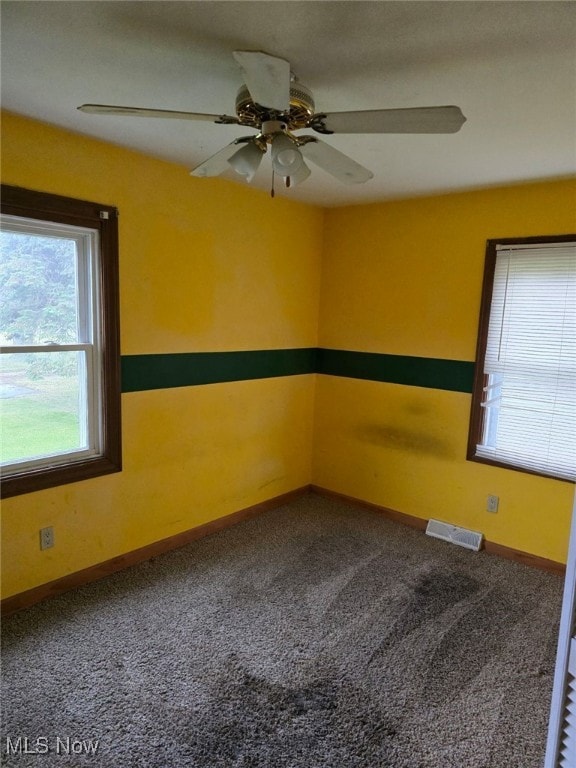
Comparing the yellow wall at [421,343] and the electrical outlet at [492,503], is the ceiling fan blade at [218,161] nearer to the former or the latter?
the yellow wall at [421,343]

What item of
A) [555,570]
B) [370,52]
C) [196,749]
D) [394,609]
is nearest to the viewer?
[370,52]

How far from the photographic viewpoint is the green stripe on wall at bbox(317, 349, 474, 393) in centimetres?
332

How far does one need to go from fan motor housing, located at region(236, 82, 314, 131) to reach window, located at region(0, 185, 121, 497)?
1254mm

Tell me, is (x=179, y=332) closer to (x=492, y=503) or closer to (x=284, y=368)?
(x=284, y=368)

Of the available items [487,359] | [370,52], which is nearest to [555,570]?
[487,359]

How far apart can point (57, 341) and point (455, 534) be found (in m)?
2.93

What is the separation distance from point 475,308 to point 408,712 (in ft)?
7.99

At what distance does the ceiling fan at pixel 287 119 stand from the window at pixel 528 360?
1.64 m

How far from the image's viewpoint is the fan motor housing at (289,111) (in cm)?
154

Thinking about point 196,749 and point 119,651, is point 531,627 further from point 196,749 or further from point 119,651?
point 119,651

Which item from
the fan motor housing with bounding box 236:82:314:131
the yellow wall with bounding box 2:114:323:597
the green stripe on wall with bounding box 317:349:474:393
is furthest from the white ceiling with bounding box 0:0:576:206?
the green stripe on wall with bounding box 317:349:474:393

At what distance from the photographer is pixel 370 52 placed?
1506mm

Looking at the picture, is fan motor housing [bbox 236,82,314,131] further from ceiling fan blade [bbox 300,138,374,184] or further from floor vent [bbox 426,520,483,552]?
floor vent [bbox 426,520,483,552]

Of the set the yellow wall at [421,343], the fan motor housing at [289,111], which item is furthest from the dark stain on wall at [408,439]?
the fan motor housing at [289,111]
